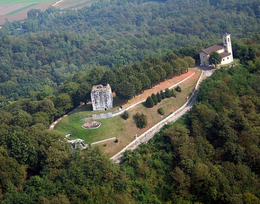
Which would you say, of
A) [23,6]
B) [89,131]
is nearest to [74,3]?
[23,6]

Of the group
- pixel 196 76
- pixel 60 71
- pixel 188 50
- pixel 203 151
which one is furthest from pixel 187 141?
pixel 60 71

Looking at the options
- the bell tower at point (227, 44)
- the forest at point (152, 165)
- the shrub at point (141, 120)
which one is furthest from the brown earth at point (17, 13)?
the shrub at point (141, 120)

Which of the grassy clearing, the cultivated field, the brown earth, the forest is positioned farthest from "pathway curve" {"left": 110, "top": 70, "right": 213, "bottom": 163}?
the grassy clearing

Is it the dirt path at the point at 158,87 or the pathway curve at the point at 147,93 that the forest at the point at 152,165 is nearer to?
the pathway curve at the point at 147,93

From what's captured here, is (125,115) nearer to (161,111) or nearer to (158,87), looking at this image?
(161,111)

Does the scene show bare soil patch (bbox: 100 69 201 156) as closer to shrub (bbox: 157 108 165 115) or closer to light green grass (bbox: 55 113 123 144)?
shrub (bbox: 157 108 165 115)

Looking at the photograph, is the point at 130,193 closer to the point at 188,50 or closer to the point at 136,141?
the point at 136,141
